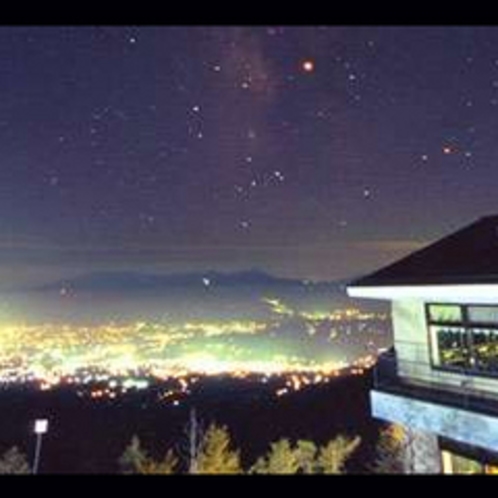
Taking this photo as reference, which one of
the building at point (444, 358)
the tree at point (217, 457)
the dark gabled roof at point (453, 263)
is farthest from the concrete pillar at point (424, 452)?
the tree at point (217, 457)

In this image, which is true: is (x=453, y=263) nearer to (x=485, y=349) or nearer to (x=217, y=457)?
(x=485, y=349)

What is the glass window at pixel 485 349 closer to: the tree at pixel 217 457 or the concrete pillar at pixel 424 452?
the concrete pillar at pixel 424 452

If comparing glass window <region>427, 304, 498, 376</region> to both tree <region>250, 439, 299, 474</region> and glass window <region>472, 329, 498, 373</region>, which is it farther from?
tree <region>250, 439, 299, 474</region>

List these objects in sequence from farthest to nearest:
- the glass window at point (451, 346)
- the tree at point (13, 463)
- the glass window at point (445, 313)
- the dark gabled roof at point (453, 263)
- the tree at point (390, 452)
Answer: the tree at point (13, 463) → the tree at point (390, 452) → the glass window at point (445, 313) → the glass window at point (451, 346) → the dark gabled roof at point (453, 263)

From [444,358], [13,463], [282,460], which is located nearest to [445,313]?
[444,358]

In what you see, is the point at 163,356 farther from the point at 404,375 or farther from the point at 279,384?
the point at 404,375
